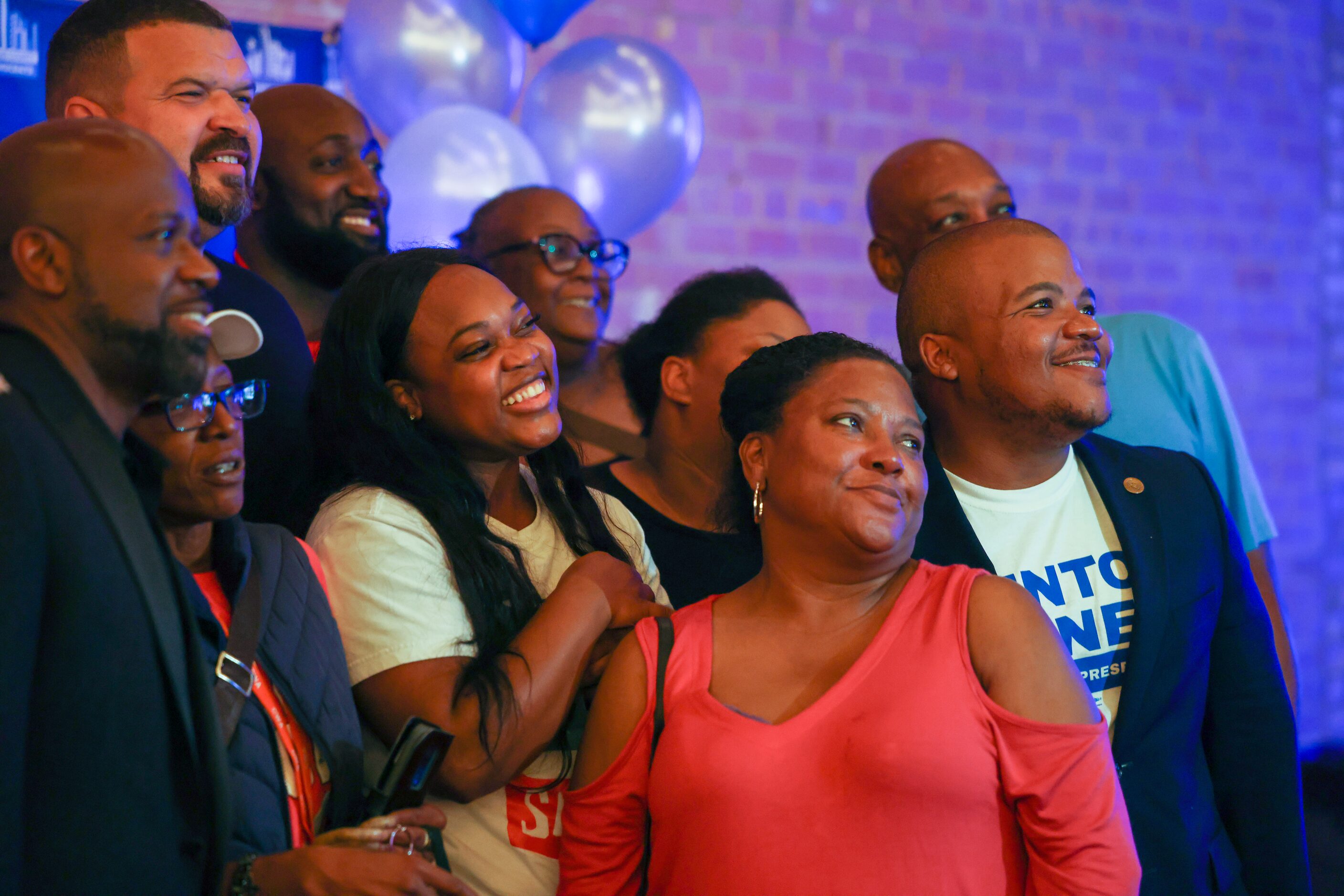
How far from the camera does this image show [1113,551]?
5.79ft

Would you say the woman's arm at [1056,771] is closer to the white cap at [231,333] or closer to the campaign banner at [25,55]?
the white cap at [231,333]

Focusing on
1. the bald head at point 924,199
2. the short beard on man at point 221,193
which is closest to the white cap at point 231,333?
the short beard on man at point 221,193

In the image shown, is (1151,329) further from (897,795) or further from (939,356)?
(897,795)

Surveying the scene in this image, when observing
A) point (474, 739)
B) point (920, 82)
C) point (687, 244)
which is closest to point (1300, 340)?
point (920, 82)

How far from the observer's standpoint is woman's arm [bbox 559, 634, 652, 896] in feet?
4.72

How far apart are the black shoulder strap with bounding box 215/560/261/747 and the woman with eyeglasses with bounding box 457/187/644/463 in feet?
4.19

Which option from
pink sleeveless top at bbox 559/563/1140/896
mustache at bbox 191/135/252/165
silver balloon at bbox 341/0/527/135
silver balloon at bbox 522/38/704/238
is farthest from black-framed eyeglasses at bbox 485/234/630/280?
pink sleeveless top at bbox 559/563/1140/896

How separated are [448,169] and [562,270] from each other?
1.21 feet

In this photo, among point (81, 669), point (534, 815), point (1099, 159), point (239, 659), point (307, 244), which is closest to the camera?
point (81, 669)

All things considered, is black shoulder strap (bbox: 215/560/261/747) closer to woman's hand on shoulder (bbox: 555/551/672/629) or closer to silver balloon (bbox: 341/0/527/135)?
woman's hand on shoulder (bbox: 555/551/672/629)

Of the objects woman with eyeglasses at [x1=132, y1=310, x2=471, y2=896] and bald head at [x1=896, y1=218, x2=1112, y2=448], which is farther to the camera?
bald head at [x1=896, y1=218, x2=1112, y2=448]

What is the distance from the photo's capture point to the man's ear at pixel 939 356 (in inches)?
73.9

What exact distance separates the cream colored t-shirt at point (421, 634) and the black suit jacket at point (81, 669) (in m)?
0.43

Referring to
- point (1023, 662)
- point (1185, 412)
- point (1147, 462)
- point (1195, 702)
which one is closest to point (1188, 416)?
point (1185, 412)
